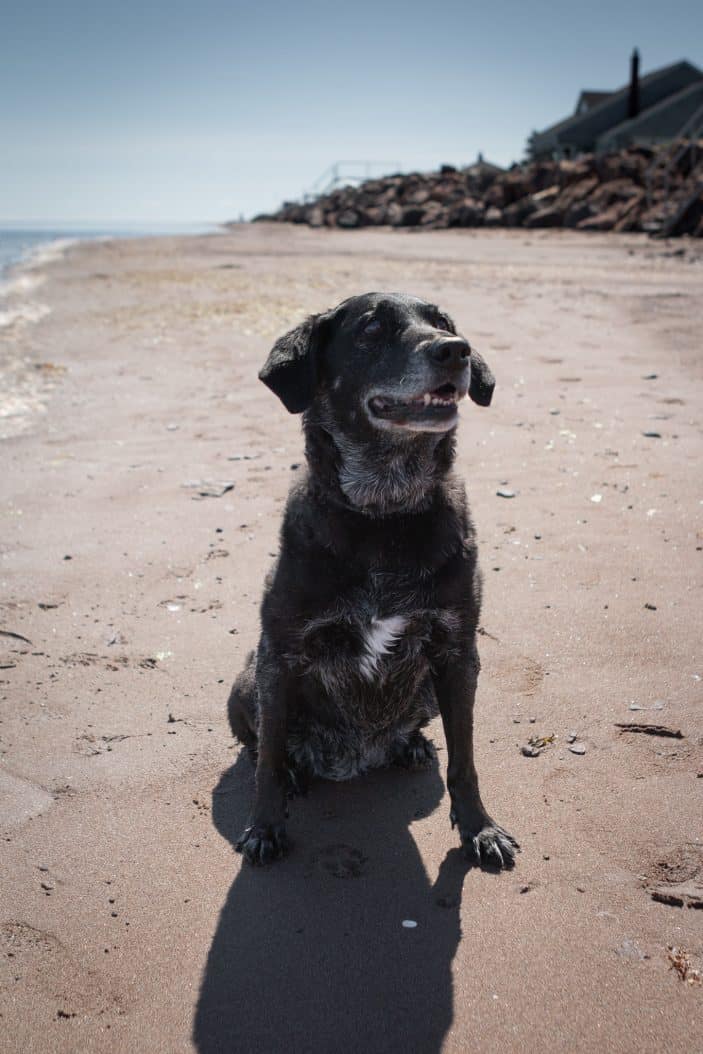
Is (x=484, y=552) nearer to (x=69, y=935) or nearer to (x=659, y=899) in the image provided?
(x=659, y=899)

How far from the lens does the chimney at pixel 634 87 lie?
56.9 meters

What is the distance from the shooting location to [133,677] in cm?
439

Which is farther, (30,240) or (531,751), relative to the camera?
(30,240)

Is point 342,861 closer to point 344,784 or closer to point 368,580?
point 344,784

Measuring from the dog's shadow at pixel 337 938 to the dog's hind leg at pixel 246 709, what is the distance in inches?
8.9

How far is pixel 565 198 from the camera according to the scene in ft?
104

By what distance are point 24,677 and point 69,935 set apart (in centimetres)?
186

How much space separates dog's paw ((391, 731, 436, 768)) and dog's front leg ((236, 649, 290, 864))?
24.7 inches

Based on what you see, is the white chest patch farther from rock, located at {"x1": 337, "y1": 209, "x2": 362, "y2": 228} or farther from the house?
the house

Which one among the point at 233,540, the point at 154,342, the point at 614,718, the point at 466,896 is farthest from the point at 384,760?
the point at 154,342

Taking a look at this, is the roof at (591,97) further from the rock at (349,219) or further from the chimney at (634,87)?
the rock at (349,219)

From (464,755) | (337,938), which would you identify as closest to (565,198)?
(464,755)

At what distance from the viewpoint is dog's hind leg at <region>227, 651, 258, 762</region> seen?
11.7 ft

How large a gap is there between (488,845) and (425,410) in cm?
174
